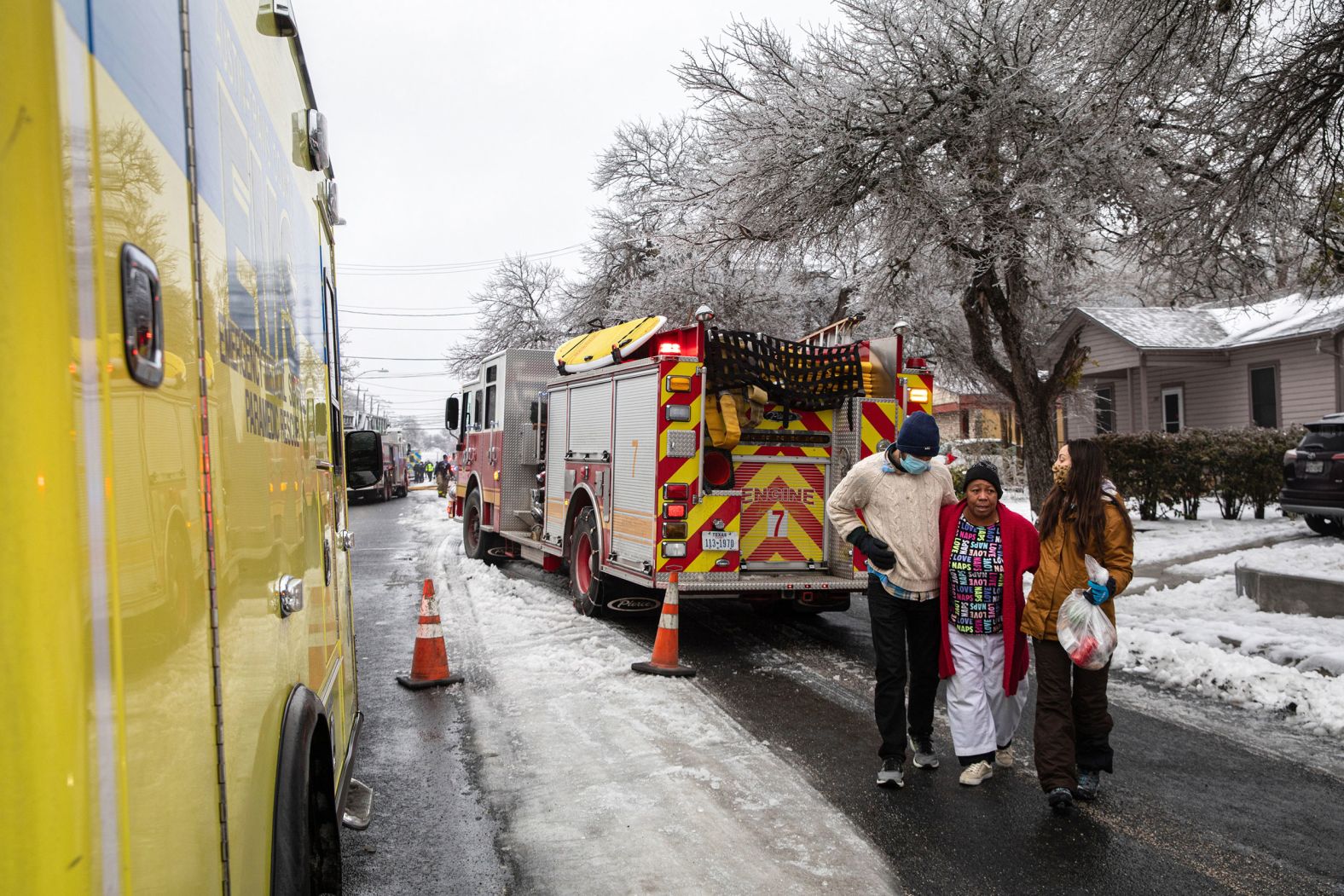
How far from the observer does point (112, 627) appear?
4.22ft

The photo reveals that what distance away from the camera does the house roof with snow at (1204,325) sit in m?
22.7

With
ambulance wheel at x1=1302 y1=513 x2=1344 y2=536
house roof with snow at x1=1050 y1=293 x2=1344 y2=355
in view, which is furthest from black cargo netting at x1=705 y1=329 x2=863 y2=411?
house roof with snow at x1=1050 y1=293 x2=1344 y2=355

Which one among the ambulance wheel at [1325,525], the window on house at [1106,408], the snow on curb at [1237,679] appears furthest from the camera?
the window on house at [1106,408]

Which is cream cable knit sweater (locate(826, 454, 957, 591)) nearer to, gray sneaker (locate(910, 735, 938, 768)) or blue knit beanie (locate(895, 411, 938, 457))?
blue knit beanie (locate(895, 411, 938, 457))

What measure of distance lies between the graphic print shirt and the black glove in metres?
0.30

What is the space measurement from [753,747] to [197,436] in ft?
14.5

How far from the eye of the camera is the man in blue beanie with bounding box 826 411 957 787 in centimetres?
515

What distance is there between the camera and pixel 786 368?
8.41 m

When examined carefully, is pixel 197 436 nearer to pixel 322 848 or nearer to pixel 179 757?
pixel 179 757

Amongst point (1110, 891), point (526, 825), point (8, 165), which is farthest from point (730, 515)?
point (8, 165)

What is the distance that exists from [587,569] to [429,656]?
9.14 feet

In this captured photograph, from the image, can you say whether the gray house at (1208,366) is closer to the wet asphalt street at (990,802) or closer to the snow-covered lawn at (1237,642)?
the snow-covered lawn at (1237,642)

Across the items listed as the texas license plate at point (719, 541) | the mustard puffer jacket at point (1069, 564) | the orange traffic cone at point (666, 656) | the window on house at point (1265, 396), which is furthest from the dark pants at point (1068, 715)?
the window on house at point (1265, 396)

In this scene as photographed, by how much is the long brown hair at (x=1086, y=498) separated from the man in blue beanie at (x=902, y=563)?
1.98 feet
